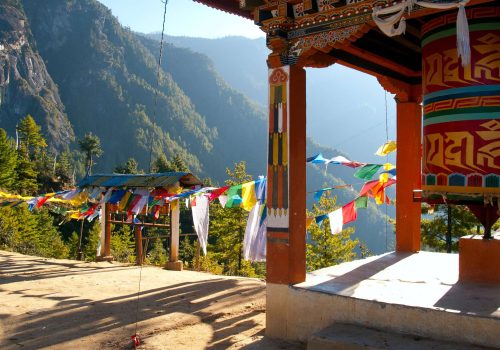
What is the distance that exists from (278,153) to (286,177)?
35cm

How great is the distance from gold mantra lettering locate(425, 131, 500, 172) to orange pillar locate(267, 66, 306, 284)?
1758mm

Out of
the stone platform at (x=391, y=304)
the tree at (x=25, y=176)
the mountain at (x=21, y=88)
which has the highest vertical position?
the mountain at (x=21, y=88)

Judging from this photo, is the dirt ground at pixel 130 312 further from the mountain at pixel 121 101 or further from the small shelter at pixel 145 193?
the mountain at pixel 121 101

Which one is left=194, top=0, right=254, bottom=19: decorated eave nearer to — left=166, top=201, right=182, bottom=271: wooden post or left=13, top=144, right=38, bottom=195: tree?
left=166, top=201, right=182, bottom=271: wooden post

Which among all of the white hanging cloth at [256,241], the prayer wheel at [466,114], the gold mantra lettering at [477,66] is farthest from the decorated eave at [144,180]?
→ the gold mantra lettering at [477,66]

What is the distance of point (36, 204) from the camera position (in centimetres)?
1719

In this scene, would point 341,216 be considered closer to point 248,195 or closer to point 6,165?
point 248,195

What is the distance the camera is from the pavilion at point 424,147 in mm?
5371

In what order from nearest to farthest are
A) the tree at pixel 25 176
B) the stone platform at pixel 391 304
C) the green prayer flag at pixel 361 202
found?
the stone platform at pixel 391 304, the green prayer flag at pixel 361 202, the tree at pixel 25 176

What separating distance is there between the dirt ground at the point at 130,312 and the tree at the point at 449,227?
13.6m

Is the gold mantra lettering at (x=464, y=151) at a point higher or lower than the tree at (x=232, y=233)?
higher

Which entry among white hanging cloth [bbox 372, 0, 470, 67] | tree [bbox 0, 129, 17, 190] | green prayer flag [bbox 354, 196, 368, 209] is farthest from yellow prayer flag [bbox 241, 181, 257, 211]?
tree [bbox 0, 129, 17, 190]

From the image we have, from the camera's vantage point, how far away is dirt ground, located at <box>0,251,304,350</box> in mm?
5918

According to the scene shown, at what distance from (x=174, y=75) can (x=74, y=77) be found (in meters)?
57.9
